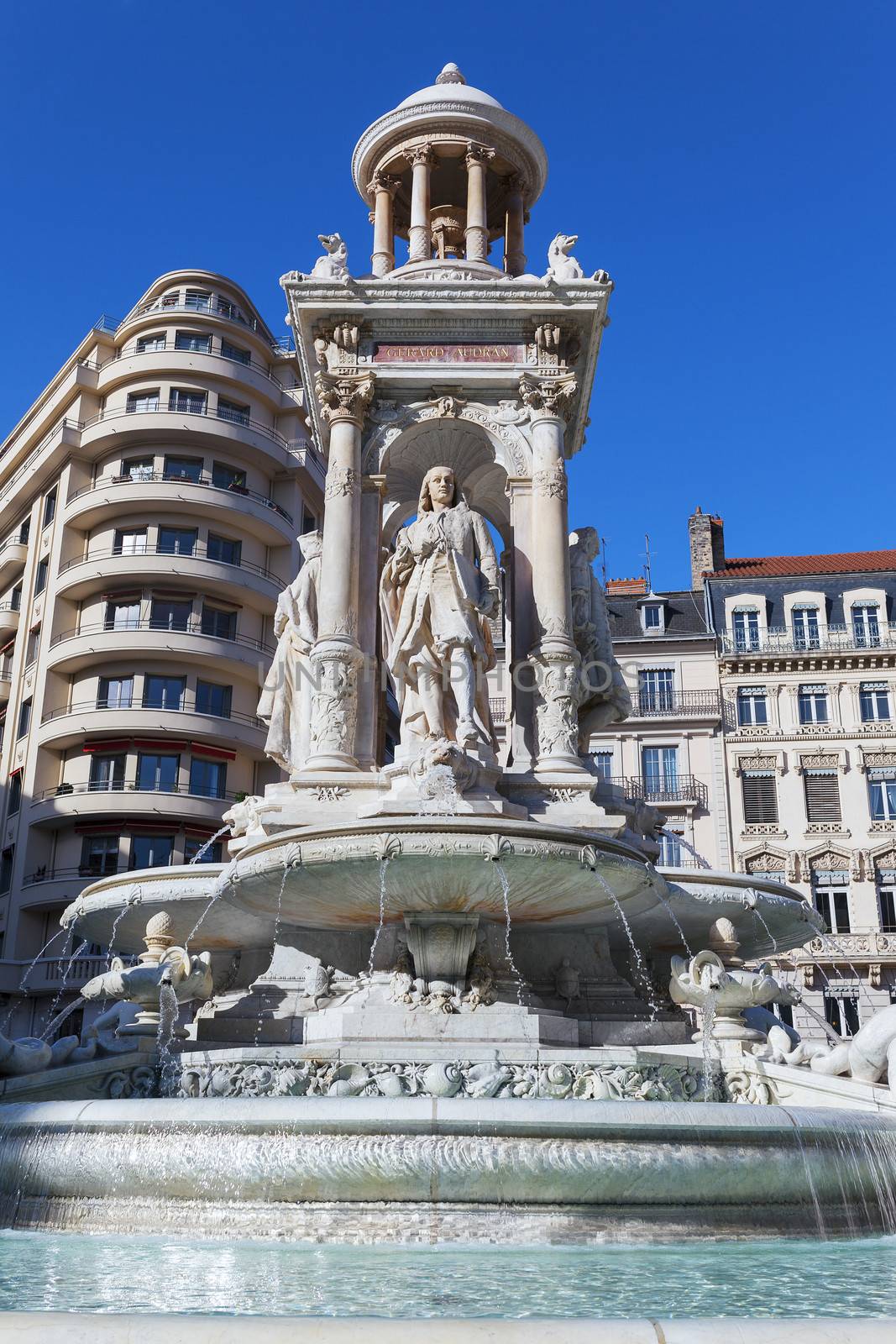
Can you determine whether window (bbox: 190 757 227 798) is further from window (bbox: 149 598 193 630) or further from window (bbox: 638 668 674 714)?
window (bbox: 638 668 674 714)

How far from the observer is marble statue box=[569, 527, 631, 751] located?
15.9 meters

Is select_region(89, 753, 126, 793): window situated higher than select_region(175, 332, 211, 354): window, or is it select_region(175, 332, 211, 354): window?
select_region(175, 332, 211, 354): window

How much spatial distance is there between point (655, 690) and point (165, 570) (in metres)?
20.9

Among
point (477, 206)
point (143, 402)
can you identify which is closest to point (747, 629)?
point (143, 402)

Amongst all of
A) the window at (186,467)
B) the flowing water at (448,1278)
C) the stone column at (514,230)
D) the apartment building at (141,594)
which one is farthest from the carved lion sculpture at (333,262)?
the window at (186,467)

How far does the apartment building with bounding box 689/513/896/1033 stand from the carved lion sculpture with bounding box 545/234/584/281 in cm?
3472

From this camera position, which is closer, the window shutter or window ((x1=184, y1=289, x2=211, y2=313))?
the window shutter

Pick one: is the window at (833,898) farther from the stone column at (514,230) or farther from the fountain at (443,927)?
the fountain at (443,927)

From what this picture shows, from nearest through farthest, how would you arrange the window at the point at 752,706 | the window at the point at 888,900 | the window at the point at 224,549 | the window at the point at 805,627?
the window at the point at 888,900 → the window at the point at 224,549 → the window at the point at 752,706 → the window at the point at 805,627

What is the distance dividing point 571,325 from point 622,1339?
46.6 ft

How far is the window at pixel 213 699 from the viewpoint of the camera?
46.4 metres

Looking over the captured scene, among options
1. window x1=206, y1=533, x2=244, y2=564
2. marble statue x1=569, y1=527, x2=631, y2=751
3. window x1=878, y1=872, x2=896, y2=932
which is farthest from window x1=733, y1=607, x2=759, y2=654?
marble statue x1=569, y1=527, x2=631, y2=751

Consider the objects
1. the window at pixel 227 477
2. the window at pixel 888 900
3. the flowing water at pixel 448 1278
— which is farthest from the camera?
the window at pixel 227 477

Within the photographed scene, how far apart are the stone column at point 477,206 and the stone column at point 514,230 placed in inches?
42.1
